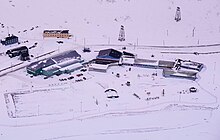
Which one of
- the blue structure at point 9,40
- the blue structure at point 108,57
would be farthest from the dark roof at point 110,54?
the blue structure at point 9,40

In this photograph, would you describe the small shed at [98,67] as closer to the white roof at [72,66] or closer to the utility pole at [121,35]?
the white roof at [72,66]

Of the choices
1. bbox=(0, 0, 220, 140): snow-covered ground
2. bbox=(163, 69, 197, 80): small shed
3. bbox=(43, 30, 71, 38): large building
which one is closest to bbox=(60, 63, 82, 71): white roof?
bbox=(0, 0, 220, 140): snow-covered ground

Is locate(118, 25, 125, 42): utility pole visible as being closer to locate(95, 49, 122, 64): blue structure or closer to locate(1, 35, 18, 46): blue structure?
locate(95, 49, 122, 64): blue structure

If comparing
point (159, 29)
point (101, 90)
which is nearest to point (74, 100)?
point (101, 90)

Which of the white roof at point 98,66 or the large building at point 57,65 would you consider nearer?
the large building at point 57,65

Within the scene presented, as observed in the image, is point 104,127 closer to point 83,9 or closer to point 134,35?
point 134,35

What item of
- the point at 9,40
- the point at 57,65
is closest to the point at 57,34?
the point at 9,40

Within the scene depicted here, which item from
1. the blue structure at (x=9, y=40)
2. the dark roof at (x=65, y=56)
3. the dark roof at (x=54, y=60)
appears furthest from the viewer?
the blue structure at (x=9, y=40)
